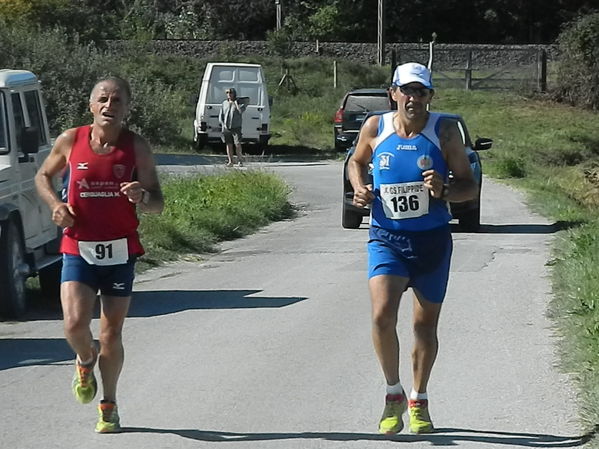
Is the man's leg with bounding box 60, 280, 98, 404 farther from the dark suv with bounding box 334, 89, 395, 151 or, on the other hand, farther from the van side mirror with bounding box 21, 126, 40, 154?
the dark suv with bounding box 334, 89, 395, 151

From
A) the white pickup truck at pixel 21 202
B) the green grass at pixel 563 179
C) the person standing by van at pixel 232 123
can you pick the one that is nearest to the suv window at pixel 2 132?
the white pickup truck at pixel 21 202

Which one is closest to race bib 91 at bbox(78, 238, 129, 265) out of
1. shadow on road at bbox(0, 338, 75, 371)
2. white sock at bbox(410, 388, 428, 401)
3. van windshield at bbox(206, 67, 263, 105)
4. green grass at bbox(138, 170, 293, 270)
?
white sock at bbox(410, 388, 428, 401)

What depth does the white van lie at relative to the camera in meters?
32.5

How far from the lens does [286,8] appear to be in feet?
229

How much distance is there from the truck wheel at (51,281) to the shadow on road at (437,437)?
17.4ft

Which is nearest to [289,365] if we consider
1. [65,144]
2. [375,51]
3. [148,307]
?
[65,144]

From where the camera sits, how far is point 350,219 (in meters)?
18.8

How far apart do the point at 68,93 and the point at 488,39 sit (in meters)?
39.3

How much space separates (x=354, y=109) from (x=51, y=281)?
860 inches

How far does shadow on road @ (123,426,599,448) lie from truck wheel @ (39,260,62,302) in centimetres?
531

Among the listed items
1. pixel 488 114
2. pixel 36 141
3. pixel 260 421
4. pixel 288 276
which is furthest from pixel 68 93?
pixel 260 421

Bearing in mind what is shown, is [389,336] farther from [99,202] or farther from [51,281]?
[51,281]

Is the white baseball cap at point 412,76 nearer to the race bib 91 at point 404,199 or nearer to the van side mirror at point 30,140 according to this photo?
the race bib 91 at point 404,199

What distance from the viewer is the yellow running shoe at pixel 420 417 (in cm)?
720
